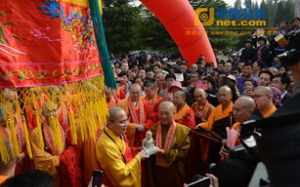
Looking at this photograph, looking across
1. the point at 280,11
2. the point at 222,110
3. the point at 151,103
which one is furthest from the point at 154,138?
the point at 280,11

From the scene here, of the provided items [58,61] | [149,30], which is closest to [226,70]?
[58,61]

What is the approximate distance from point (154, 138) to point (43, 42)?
117 inches

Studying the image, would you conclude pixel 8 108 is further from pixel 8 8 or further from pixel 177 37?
pixel 177 37

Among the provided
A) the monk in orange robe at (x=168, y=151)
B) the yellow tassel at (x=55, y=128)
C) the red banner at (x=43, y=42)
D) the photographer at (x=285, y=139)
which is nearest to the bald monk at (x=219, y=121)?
the monk in orange robe at (x=168, y=151)

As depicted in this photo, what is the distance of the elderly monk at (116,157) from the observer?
4117 millimetres

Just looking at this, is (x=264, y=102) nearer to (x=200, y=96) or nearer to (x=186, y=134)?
(x=186, y=134)

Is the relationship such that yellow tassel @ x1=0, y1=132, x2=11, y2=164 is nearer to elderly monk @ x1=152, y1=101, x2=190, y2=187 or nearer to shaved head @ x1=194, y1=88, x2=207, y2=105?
elderly monk @ x1=152, y1=101, x2=190, y2=187

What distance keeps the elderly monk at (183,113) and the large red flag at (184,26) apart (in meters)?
4.81

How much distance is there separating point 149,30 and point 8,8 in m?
23.0

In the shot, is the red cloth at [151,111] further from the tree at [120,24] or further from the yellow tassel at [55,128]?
the tree at [120,24]

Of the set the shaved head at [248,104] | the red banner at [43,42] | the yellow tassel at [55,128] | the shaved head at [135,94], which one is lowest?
the shaved head at [135,94]

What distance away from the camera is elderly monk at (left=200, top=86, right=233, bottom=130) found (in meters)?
5.58

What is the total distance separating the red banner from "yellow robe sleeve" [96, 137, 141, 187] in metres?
1.49

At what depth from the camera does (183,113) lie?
6184 millimetres
